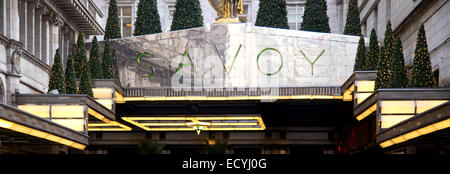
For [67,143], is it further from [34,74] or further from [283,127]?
[283,127]

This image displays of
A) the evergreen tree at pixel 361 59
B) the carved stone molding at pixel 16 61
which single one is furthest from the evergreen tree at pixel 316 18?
the carved stone molding at pixel 16 61

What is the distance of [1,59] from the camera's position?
23.7m

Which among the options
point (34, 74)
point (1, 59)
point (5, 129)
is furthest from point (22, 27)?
point (5, 129)

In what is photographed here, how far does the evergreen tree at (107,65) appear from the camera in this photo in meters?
29.3

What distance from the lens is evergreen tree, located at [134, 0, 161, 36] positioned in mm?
40781

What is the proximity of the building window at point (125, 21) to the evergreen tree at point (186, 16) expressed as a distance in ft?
27.4

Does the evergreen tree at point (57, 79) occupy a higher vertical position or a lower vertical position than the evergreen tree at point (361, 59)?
lower

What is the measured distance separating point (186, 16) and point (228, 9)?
855cm

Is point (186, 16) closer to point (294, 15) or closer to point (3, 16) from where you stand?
point (294, 15)

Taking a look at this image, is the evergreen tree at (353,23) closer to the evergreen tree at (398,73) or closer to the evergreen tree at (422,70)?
the evergreen tree at (398,73)

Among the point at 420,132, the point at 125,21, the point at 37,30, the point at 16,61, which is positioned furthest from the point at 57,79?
the point at 125,21

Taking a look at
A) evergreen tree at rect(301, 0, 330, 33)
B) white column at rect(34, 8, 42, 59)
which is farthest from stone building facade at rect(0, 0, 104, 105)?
evergreen tree at rect(301, 0, 330, 33)

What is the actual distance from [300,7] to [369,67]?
23.1 meters

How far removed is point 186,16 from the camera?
40.4m
